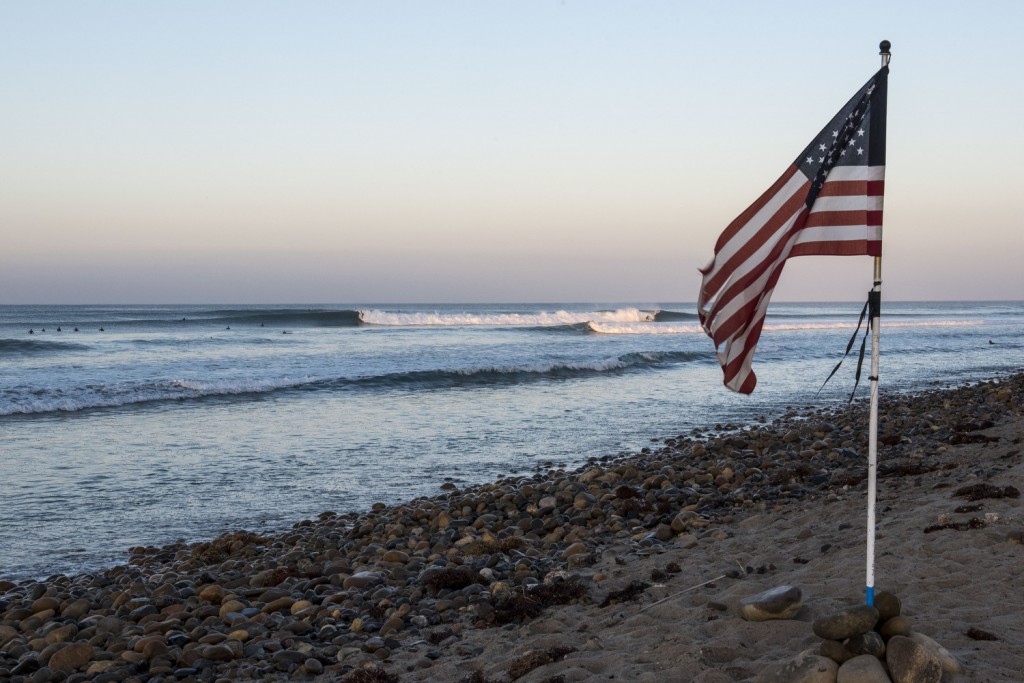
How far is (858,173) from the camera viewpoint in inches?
175

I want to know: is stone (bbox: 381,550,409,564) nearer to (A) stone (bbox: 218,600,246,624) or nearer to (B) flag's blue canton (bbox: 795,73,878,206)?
(A) stone (bbox: 218,600,246,624)

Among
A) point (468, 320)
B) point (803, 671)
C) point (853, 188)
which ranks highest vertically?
point (853, 188)

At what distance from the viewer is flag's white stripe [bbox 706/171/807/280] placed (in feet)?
15.0

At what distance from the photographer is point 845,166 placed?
445 cm

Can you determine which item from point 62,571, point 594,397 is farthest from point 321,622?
point 594,397

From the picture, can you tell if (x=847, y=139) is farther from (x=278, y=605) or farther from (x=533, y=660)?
(x=278, y=605)

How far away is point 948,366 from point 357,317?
50.9m

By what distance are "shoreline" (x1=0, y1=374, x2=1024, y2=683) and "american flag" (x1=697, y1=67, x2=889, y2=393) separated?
1.81 meters

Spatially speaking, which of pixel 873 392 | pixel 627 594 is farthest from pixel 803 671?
pixel 627 594

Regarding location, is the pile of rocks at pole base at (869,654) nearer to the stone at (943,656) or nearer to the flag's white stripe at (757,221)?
the stone at (943,656)

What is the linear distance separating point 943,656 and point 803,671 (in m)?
0.67

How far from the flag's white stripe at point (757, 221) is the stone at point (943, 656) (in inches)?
86.6

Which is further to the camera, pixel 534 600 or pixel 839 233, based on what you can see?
pixel 534 600

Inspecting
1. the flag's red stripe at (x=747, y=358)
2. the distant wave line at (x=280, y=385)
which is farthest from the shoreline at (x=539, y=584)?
the distant wave line at (x=280, y=385)
